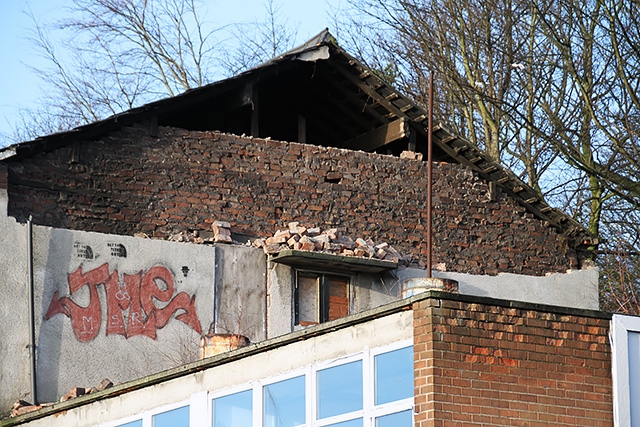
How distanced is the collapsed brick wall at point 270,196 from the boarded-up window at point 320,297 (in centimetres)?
104

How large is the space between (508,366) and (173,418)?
4460mm

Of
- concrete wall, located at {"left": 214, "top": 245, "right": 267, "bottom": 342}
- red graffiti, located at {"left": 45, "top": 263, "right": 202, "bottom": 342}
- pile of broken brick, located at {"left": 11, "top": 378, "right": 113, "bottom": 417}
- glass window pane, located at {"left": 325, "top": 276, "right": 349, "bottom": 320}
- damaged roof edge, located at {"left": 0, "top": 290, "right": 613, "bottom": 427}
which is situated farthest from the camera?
glass window pane, located at {"left": 325, "top": 276, "right": 349, "bottom": 320}

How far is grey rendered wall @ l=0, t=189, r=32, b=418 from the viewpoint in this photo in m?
18.2

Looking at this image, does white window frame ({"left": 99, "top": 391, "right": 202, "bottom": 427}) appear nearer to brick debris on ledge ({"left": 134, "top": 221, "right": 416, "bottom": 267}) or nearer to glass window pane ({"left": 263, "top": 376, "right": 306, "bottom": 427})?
glass window pane ({"left": 263, "top": 376, "right": 306, "bottom": 427})

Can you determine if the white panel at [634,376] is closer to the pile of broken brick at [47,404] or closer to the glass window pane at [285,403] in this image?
the glass window pane at [285,403]

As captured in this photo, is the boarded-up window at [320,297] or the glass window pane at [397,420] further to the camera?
the boarded-up window at [320,297]

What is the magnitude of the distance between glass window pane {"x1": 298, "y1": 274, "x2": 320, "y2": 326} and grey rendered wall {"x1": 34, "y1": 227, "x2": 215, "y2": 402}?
1560mm

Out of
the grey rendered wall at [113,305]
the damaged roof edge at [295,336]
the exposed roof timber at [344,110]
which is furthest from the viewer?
the exposed roof timber at [344,110]

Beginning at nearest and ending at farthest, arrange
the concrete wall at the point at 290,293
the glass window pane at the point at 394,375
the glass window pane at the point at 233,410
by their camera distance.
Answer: the glass window pane at the point at 394,375 → the glass window pane at the point at 233,410 → the concrete wall at the point at 290,293

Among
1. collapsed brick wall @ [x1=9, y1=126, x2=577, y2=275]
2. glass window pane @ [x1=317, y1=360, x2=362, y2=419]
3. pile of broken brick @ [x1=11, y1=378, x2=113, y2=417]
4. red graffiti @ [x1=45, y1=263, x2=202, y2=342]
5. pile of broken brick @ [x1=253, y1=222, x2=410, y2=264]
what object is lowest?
pile of broken brick @ [x1=11, y1=378, x2=113, y2=417]

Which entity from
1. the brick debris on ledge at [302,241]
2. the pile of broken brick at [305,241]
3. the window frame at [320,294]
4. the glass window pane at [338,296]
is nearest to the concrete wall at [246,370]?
the brick debris on ledge at [302,241]

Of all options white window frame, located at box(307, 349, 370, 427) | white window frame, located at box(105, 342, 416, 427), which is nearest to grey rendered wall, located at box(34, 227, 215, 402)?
white window frame, located at box(105, 342, 416, 427)

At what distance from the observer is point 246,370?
13.4 metres

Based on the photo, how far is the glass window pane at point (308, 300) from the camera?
2059 cm
